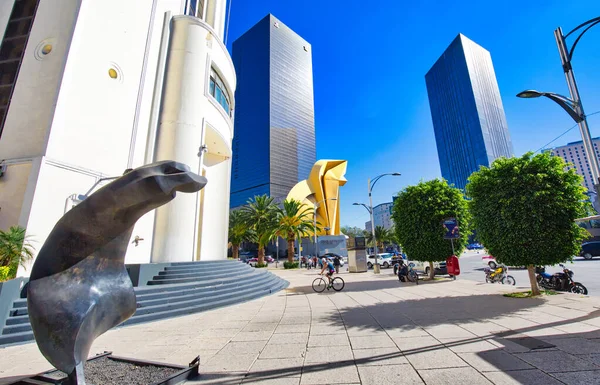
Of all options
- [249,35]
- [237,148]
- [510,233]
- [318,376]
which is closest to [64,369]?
[318,376]

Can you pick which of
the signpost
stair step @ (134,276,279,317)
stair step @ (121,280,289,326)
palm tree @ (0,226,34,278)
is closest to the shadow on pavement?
the signpost

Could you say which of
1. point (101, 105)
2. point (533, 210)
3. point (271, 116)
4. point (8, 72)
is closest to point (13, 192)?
point (101, 105)

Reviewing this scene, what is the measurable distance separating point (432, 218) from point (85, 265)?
14.7 meters

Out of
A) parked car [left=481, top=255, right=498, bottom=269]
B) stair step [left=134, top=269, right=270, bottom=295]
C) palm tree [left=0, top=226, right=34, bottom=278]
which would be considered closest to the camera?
palm tree [left=0, top=226, right=34, bottom=278]

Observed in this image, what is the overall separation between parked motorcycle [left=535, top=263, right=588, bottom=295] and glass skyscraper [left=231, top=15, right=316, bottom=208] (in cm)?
9114

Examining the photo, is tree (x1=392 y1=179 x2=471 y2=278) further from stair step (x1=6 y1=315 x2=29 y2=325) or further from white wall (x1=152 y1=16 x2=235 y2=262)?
stair step (x1=6 y1=315 x2=29 y2=325)

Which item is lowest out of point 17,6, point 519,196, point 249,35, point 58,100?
point 519,196

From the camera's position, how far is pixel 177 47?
1488 cm

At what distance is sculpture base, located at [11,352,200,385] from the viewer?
340cm

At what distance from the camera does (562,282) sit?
1001cm

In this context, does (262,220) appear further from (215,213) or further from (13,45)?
(13,45)

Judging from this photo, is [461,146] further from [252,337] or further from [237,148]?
[252,337]

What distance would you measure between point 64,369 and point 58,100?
10133 millimetres

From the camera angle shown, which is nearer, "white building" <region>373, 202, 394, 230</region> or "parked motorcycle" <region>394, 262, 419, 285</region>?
"parked motorcycle" <region>394, 262, 419, 285</region>
